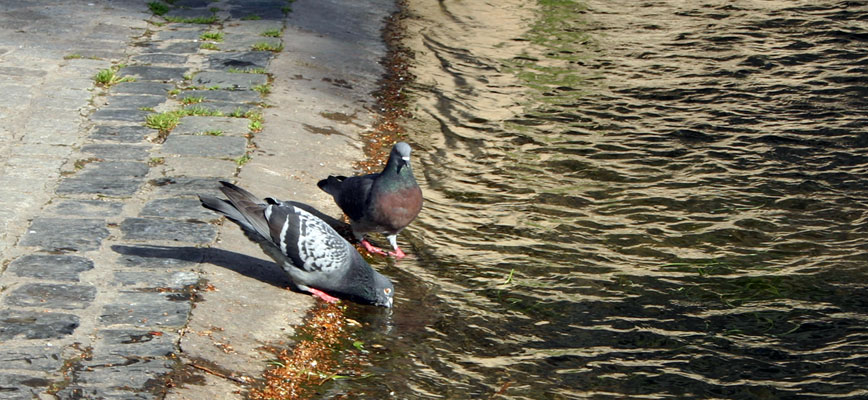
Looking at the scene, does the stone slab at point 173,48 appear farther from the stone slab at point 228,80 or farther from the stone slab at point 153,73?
the stone slab at point 228,80

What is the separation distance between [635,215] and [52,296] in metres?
3.66

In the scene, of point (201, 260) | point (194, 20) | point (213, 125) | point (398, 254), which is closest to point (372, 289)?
point (398, 254)

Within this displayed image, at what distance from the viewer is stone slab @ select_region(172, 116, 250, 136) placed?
7.05 m

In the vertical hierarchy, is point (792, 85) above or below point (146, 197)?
above

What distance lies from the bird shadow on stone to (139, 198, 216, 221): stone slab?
38 centimetres

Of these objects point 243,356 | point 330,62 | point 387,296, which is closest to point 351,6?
point 330,62

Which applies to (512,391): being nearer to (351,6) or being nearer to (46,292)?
(46,292)

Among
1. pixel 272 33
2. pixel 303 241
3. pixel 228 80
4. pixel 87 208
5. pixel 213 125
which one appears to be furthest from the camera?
pixel 272 33

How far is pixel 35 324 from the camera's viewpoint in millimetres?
4629

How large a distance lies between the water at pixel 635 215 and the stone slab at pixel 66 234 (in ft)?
4.91

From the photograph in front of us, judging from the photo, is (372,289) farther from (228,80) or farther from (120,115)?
(228,80)

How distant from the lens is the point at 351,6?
10.9 m

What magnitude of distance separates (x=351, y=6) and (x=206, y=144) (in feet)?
14.6

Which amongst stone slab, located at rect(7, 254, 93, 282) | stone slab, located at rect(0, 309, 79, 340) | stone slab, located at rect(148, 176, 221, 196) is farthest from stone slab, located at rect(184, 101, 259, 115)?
stone slab, located at rect(0, 309, 79, 340)
